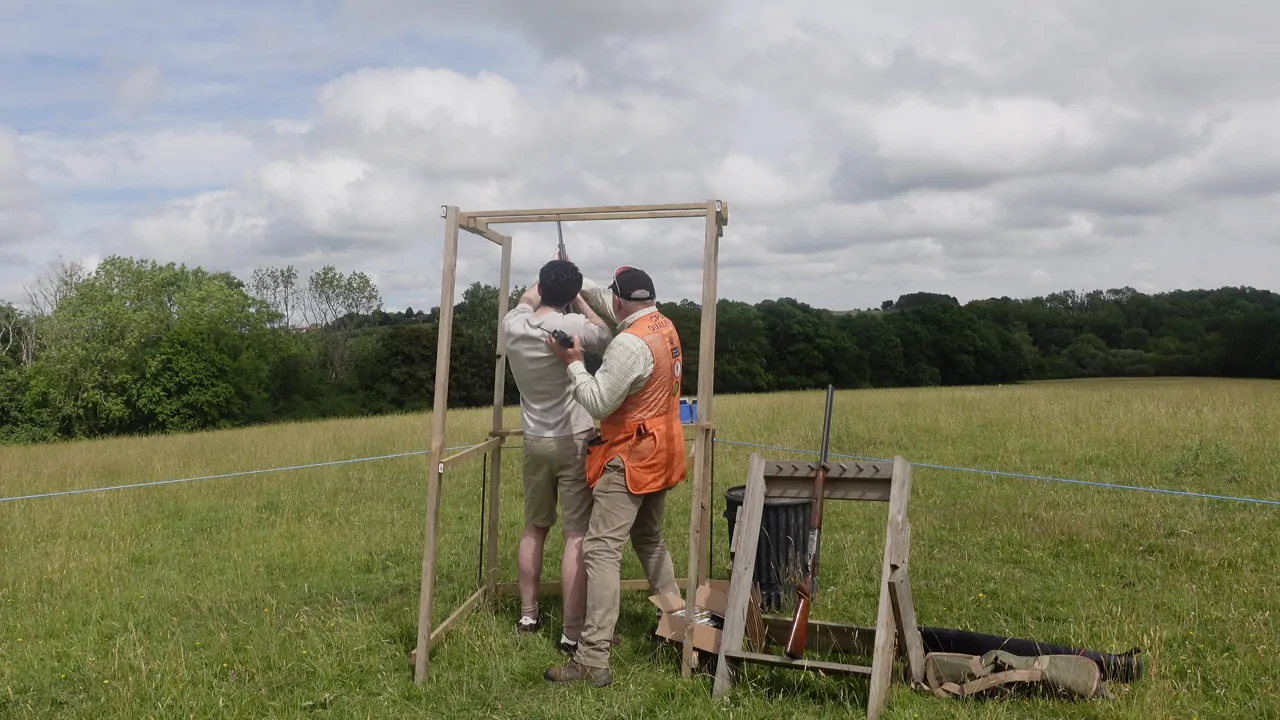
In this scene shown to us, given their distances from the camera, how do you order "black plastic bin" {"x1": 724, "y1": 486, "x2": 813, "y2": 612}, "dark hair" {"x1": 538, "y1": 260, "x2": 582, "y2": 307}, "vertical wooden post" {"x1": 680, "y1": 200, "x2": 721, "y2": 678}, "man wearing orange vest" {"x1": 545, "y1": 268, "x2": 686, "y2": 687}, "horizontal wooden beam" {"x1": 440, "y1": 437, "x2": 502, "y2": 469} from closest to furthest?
"man wearing orange vest" {"x1": 545, "y1": 268, "x2": 686, "y2": 687} → "vertical wooden post" {"x1": 680, "y1": 200, "x2": 721, "y2": 678} → "horizontal wooden beam" {"x1": 440, "y1": 437, "x2": 502, "y2": 469} → "dark hair" {"x1": 538, "y1": 260, "x2": 582, "y2": 307} → "black plastic bin" {"x1": 724, "y1": 486, "x2": 813, "y2": 612}

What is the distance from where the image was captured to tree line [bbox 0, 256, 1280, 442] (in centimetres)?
4634

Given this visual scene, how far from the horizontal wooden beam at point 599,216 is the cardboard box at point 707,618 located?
2.10 metres

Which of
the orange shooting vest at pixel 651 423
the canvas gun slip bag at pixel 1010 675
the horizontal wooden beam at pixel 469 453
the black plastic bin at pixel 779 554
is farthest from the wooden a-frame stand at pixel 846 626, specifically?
the horizontal wooden beam at pixel 469 453

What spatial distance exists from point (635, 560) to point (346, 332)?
60645 mm

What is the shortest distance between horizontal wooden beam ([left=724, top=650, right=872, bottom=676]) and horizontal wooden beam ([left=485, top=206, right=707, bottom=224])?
A: 2317mm

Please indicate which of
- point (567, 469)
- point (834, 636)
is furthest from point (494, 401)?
point (834, 636)

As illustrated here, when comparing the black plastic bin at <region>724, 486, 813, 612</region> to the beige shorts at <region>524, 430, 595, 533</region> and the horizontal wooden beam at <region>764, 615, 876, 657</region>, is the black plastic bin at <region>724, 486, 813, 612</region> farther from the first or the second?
the beige shorts at <region>524, 430, 595, 533</region>

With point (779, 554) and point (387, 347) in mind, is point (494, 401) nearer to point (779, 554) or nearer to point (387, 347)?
point (779, 554)

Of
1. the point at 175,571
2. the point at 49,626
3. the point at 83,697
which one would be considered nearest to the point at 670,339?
the point at 83,697

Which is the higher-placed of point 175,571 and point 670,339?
point 670,339

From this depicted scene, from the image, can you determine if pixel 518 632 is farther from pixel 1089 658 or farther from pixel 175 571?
pixel 175 571

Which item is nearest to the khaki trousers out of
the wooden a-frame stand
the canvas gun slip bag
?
the wooden a-frame stand

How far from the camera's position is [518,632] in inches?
216

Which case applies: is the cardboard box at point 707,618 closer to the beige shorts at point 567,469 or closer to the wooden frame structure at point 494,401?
the wooden frame structure at point 494,401
